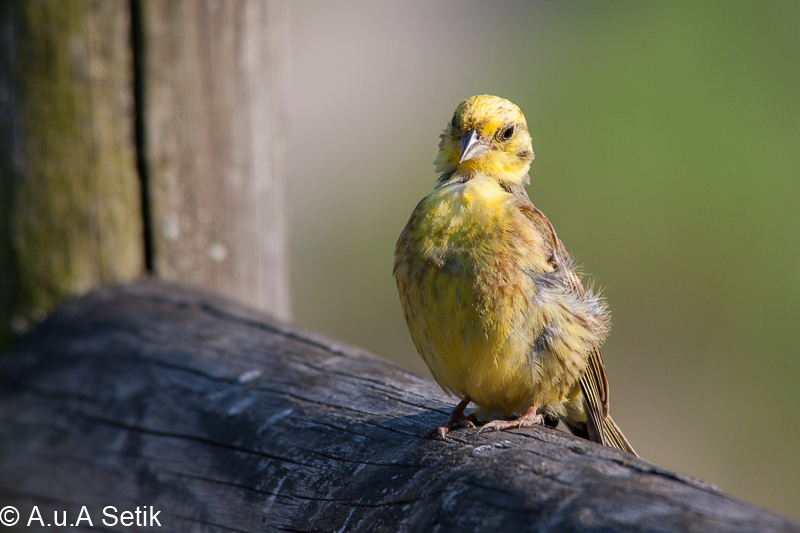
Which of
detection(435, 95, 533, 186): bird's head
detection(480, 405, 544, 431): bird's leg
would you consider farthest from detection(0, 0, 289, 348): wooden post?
detection(480, 405, 544, 431): bird's leg

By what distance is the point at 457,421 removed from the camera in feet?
7.18

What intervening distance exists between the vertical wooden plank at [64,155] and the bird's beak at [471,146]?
4.87 ft

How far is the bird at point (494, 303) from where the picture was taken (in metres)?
2.27

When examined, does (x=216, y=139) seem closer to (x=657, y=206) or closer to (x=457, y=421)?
(x=457, y=421)

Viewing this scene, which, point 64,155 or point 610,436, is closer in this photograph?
point 610,436

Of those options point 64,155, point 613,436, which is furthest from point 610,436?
point 64,155

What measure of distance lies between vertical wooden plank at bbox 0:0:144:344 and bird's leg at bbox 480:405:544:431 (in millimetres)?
1873

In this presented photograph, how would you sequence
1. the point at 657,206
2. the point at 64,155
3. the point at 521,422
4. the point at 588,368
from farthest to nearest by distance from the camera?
the point at 657,206 → the point at 64,155 → the point at 588,368 → the point at 521,422

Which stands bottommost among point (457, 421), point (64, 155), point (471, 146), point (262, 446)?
point (262, 446)

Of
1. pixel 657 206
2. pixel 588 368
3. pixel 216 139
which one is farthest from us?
pixel 657 206

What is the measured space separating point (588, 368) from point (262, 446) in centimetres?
105

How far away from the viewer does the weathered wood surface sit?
1465mm

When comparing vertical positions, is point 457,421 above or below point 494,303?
below

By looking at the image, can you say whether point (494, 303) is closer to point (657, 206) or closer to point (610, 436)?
point (610, 436)
